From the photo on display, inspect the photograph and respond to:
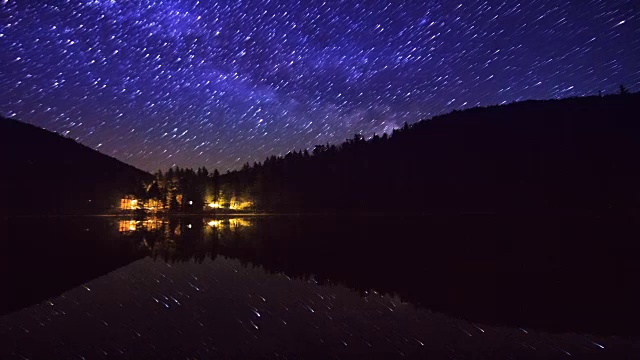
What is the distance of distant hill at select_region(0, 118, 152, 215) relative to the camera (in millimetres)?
115688

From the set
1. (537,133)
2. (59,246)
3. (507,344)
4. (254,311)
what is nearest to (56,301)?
(254,311)

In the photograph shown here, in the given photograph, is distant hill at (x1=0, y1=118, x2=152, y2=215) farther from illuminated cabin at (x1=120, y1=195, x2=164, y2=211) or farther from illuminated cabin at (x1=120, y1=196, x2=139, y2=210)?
illuminated cabin at (x1=120, y1=195, x2=164, y2=211)

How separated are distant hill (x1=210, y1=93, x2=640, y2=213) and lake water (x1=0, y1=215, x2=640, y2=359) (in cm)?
7261

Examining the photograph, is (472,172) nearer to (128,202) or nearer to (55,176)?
(128,202)

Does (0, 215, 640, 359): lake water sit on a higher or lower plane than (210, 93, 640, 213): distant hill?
lower

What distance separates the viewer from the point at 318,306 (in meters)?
10.5

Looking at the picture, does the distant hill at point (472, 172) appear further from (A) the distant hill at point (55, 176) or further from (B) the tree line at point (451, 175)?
(A) the distant hill at point (55, 176)

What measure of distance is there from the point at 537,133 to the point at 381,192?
68.8m

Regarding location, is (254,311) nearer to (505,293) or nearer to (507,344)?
(507,344)

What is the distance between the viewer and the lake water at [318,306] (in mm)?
7531

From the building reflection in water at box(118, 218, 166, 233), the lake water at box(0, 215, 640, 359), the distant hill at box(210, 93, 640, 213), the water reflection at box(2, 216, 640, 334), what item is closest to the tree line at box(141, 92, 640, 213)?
the distant hill at box(210, 93, 640, 213)

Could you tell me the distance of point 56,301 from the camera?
419 inches

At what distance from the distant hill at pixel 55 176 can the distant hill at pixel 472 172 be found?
41.2 meters

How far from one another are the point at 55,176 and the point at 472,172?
135 m
